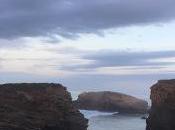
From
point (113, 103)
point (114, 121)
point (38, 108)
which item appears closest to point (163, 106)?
point (38, 108)

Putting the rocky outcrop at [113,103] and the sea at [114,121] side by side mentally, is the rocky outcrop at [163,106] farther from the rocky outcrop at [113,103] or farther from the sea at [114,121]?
the rocky outcrop at [113,103]

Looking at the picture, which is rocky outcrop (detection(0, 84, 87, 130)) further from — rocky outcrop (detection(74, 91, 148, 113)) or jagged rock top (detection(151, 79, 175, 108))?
rocky outcrop (detection(74, 91, 148, 113))

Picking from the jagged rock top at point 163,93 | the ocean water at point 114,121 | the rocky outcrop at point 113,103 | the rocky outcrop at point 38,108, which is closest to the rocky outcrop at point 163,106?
the jagged rock top at point 163,93

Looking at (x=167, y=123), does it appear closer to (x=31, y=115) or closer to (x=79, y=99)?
(x=31, y=115)

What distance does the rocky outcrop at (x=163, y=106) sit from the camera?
88.1m

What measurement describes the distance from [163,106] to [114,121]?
134 ft

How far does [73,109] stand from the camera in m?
85.0

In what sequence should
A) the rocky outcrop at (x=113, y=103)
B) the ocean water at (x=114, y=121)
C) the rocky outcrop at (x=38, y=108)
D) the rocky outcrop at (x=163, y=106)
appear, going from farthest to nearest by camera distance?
the rocky outcrop at (x=113, y=103)
the ocean water at (x=114, y=121)
the rocky outcrop at (x=163, y=106)
the rocky outcrop at (x=38, y=108)

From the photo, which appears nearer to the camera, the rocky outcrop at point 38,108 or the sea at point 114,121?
the rocky outcrop at point 38,108

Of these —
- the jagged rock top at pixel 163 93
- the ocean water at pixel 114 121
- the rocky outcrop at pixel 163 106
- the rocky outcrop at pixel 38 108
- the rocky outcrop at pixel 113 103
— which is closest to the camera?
the rocky outcrop at pixel 38 108

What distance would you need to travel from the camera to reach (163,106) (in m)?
89.9

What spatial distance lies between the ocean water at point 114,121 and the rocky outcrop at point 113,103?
506cm

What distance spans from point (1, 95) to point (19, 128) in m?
6.31

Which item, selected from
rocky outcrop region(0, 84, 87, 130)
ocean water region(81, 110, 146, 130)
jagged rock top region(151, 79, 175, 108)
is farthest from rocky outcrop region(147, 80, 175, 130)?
ocean water region(81, 110, 146, 130)
